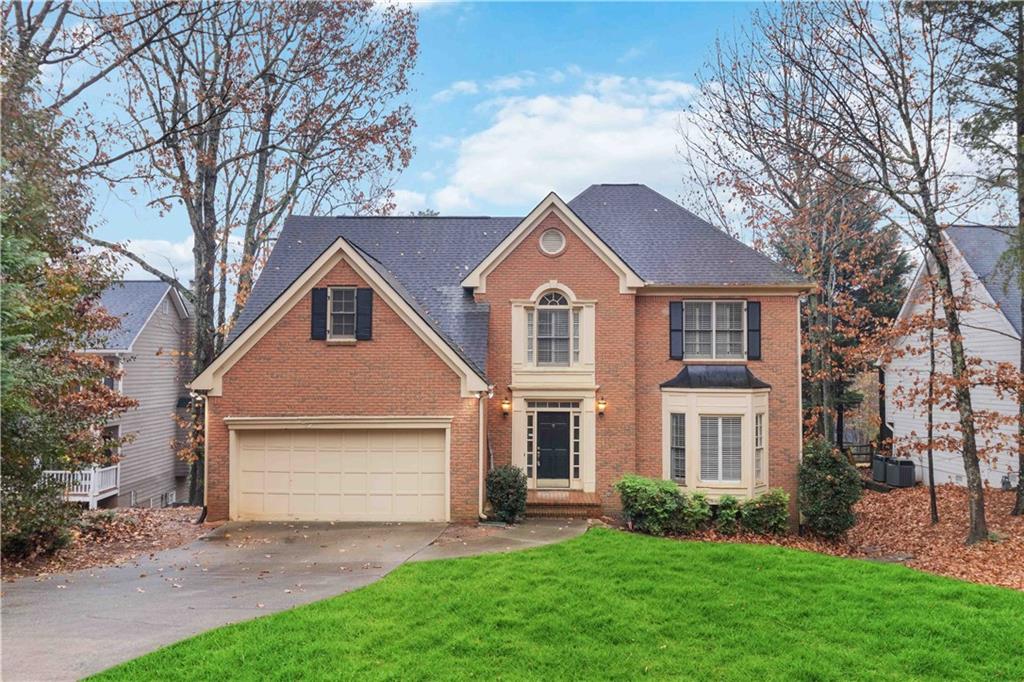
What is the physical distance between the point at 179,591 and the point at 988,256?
26754 millimetres

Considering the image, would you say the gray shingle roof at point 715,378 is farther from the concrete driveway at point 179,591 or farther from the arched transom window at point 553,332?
the concrete driveway at point 179,591

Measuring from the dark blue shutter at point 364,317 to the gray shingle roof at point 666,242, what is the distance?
6053 millimetres

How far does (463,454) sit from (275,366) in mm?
4722

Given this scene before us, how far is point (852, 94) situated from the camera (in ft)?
51.4

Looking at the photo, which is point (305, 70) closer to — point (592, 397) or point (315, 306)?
point (315, 306)

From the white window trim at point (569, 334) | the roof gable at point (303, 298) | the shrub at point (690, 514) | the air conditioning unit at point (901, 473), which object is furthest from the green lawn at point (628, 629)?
the air conditioning unit at point (901, 473)

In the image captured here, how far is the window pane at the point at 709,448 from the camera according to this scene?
Result: 1588cm

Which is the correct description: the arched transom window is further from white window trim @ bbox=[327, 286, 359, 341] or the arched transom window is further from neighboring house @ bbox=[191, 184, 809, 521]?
white window trim @ bbox=[327, 286, 359, 341]

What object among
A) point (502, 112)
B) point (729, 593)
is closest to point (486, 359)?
point (502, 112)

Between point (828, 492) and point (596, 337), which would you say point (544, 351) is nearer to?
point (596, 337)

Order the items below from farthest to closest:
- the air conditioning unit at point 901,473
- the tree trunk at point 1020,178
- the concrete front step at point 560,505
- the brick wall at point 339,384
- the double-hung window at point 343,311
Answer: the air conditioning unit at point 901,473 → the concrete front step at point 560,505 → the double-hung window at point 343,311 → the brick wall at point 339,384 → the tree trunk at point 1020,178

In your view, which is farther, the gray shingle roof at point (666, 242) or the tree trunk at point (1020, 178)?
the gray shingle roof at point (666, 242)

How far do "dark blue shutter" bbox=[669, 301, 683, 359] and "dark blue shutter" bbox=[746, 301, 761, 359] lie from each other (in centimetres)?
170

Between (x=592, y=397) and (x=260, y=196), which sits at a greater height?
(x=260, y=196)
